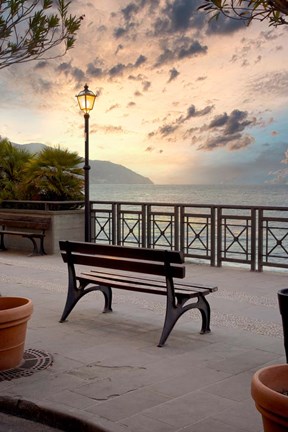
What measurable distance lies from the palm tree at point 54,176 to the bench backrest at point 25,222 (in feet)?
2.79

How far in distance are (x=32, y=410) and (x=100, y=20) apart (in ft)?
52.7

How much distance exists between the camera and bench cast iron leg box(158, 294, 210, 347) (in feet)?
20.1

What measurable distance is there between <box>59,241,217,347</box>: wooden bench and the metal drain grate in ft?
3.79

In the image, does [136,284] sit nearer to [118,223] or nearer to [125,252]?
[125,252]

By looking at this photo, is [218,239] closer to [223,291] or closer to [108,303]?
[223,291]

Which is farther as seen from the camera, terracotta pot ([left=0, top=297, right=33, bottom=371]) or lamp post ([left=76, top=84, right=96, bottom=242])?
lamp post ([left=76, top=84, right=96, bottom=242])

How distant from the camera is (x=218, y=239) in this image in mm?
11984

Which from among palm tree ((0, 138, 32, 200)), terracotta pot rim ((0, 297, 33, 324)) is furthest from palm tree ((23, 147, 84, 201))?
terracotta pot rim ((0, 297, 33, 324))

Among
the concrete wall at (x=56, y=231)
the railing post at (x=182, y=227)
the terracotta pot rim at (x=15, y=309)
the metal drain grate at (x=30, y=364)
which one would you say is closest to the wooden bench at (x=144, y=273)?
the metal drain grate at (x=30, y=364)

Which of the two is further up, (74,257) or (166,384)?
(74,257)

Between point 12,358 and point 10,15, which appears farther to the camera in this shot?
point 10,15

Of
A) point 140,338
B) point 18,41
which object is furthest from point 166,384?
point 18,41

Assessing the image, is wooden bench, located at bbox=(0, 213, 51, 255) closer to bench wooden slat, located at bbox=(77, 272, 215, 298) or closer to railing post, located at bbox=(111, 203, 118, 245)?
railing post, located at bbox=(111, 203, 118, 245)

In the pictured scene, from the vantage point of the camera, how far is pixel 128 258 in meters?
6.55
